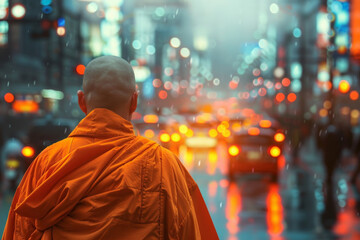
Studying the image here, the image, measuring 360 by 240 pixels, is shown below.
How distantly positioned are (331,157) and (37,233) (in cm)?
1206

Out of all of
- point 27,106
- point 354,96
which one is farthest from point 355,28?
point 27,106

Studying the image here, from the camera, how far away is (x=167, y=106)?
8844cm

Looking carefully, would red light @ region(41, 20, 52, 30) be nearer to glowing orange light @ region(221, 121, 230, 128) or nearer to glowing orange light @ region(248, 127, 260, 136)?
glowing orange light @ region(248, 127, 260, 136)

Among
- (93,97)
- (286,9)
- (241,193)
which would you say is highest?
(286,9)

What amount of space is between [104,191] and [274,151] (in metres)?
13.6

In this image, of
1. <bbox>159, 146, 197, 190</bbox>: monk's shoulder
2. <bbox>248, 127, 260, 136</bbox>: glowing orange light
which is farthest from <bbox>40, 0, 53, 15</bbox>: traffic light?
<bbox>159, 146, 197, 190</bbox>: monk's shoulder

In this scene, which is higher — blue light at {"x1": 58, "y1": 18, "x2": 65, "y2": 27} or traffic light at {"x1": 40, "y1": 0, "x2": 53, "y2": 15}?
traffic light at {"x1": 40, "y1": 0, "x2": 53, "y2": 15}

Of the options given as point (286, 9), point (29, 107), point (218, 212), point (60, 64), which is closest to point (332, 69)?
point (218, 212)

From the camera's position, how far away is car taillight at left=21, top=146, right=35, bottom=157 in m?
12.5

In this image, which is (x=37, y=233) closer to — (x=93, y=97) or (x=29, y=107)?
(x=93, y=97)

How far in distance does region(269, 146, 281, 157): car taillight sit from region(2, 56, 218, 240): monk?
13.2 meters

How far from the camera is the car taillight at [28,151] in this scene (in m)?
12.5

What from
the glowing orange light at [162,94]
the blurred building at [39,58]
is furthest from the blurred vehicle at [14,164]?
the glowing orange light at [162,94]

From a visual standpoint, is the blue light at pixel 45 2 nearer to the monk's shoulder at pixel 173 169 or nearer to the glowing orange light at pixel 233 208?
the glowing orange light at pixel 233 208
